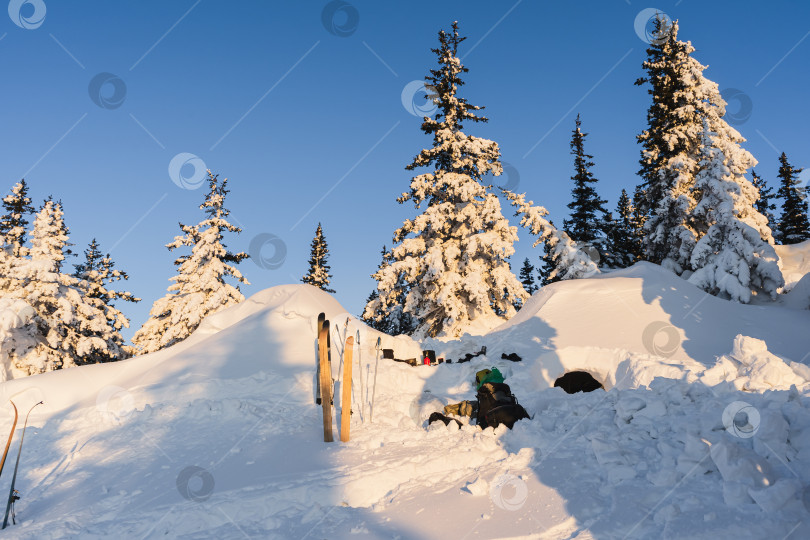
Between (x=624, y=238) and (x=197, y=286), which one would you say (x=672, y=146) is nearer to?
(x=624, y=238)

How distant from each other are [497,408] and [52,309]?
74.4ft

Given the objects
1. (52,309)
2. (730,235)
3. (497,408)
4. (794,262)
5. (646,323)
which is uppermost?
(52,309)

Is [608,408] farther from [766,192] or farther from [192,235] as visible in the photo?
[766,192]

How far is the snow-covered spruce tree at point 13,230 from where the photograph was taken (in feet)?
72.1

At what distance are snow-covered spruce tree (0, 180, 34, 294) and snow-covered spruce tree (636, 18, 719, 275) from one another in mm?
31582

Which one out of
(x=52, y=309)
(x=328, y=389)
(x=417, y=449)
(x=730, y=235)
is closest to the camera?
(x=417, y=449)

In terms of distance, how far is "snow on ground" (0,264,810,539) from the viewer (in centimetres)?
421

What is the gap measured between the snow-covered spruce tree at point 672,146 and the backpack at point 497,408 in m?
17.2

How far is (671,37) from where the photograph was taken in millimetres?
24453

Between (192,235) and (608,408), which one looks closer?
(608,408)

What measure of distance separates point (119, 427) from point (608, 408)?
8.49 metres

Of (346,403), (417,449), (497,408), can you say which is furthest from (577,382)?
(346,403)

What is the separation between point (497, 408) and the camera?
749 centimetres

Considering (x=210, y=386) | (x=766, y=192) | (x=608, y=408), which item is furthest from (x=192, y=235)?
(x=766, y=192)
